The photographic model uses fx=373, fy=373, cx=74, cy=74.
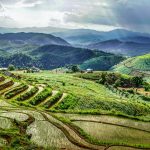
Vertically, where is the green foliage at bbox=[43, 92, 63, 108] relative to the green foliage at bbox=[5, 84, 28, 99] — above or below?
below

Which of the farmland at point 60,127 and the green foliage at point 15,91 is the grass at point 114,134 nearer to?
the farmland at point 60,127

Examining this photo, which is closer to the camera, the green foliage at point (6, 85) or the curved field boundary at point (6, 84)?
the green foliage at point (6, 85)

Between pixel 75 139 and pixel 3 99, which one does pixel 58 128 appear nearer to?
pixel 75 139

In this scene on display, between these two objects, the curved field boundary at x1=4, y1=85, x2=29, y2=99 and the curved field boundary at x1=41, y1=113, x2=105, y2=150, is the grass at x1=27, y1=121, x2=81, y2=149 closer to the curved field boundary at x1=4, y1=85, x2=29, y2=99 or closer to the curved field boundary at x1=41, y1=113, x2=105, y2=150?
the curved field boundary at x1=41, y1=113, x2=105, y2=150

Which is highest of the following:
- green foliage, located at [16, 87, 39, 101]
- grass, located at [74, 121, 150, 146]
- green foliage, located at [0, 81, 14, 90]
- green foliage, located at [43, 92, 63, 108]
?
green foliage, located at [0, 81, 14, 90]

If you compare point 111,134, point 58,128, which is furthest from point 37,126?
point 111,134

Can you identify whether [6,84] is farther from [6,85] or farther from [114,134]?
[114,134]

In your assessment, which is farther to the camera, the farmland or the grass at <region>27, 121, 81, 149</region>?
the farmland

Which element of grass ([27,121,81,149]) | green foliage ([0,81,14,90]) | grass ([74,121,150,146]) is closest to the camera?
grass ([27,121,81,149])

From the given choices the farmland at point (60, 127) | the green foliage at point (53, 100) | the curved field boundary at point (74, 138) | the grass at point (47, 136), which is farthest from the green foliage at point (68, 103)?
the grass at point (47, 136)

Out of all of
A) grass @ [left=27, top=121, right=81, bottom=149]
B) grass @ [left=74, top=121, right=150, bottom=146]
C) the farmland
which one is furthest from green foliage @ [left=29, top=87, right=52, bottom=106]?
grass @ [left=27, top=121, right=81, bottom=149]

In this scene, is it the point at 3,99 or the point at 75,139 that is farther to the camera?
the point at 3,99
